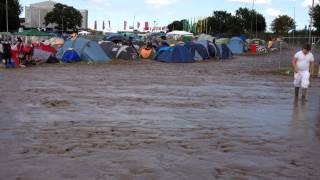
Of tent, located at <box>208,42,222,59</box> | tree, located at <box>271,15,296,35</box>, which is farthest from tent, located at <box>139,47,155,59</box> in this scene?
tree, located at <box>271,15,296,35</box>

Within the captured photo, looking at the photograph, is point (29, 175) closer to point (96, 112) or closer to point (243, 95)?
point (96, 112)

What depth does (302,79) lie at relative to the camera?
50.2 feet

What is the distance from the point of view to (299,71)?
1543 centimetres

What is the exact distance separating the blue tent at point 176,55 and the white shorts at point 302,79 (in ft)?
82.9

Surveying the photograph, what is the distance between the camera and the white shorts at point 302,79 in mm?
15242

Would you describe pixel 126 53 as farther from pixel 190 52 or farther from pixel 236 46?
pixel 236 46

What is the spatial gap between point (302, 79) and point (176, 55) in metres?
25.8

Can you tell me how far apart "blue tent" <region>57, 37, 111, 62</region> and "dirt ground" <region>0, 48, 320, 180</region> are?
2056 centimetres

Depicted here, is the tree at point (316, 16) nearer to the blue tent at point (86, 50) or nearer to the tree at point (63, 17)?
the blue tent at point (86, 50)

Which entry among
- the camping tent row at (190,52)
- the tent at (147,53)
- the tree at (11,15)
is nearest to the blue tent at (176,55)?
the camping tent row at (190,52)

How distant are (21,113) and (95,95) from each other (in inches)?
172

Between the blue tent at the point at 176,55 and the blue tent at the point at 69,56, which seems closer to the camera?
the blue tent at the point at 69,56

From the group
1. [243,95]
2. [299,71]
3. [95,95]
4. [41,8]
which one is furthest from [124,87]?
[41,8]

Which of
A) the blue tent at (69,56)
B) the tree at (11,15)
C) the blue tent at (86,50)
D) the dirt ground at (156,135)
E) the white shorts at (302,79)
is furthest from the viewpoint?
the tree at (11,15)
